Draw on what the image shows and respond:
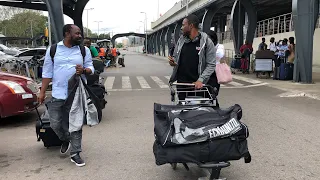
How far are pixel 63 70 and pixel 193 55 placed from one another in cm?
172

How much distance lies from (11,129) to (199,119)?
4.87 m

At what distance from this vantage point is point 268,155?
16.9ft

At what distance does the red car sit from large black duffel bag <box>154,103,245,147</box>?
14.4 feet

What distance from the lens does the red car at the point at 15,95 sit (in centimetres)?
698

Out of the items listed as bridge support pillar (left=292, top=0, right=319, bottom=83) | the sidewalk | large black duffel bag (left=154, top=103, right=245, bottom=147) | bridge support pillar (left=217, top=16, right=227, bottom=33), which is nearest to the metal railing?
bridge support pillar (left=292, top=0, right=319, bottom=83)

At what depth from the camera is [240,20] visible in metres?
23.6

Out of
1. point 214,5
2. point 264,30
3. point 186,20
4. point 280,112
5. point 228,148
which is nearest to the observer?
point 228,148

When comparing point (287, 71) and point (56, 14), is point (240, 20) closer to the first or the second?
point (287, 71)

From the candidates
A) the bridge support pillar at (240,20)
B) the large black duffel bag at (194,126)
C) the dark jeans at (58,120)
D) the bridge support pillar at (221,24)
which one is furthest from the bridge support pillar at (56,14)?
the bridge support pillar at (221,24)

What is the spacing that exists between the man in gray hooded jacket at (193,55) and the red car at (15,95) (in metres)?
3.76

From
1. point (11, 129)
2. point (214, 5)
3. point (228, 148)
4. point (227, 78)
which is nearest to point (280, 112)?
point (227, 78)

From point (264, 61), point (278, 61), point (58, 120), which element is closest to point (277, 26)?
point (278, 61)

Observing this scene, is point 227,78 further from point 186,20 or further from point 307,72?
point 307,72

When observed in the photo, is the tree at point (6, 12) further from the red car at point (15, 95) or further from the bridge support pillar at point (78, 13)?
the red car at point (15, 95)
